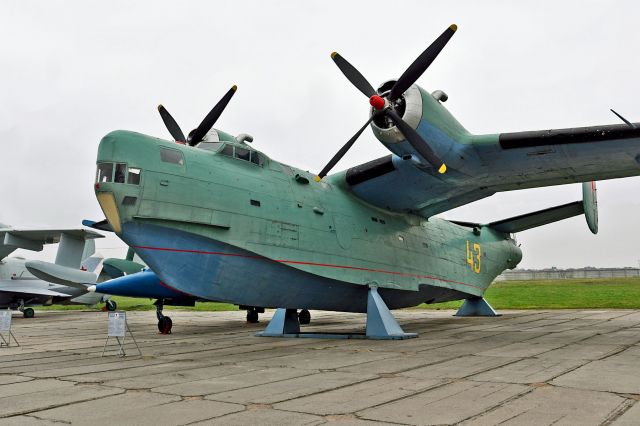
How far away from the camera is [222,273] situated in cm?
1104

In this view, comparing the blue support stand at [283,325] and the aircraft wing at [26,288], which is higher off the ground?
the blue support stand at [283,325]

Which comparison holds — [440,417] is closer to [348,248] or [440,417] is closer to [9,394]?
[9,394]

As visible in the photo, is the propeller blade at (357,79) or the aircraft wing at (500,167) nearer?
the aircraft wing at (500,167)

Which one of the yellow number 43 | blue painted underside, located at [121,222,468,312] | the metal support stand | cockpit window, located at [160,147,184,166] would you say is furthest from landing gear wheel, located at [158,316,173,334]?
the yellow number 43

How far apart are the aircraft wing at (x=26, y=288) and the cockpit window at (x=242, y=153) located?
78.5ft

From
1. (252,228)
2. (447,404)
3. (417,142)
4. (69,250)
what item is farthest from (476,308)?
(69,250)

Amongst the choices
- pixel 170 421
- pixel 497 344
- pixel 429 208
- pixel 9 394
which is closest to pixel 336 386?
pixel 170 421

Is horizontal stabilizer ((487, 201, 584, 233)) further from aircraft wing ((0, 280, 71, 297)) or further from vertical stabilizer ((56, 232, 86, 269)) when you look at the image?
aircraft wing ((0, 280, 71, 297))

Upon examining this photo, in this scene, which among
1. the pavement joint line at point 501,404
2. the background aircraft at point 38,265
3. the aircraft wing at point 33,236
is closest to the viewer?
the pavement joint line at point 501,404

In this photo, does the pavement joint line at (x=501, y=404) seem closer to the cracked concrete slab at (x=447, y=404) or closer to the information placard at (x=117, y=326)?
the cracked concrete slab at (x=447, y=404)

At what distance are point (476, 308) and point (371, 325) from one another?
1047 cm

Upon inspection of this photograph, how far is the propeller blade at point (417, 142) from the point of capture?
11641mm

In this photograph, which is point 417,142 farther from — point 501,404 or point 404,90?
point 501,404

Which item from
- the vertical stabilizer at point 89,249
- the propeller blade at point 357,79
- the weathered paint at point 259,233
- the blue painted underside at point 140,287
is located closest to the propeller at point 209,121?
the weathered paint at point 259,233
